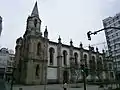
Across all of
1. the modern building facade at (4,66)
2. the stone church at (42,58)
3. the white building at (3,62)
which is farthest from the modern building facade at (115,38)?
the white building at (3,62)

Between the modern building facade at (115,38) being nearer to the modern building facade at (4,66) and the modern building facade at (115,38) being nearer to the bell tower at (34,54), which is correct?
the bell tower at (34,54)

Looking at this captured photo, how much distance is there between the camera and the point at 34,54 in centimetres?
3384

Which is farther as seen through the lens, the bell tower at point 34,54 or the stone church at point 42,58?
the stone church at point 42,58

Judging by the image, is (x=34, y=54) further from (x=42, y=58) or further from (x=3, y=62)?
(x=3, y=62)

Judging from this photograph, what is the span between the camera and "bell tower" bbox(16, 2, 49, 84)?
32.2 m

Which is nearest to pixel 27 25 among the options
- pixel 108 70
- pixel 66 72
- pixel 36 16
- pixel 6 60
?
pixel 36 16

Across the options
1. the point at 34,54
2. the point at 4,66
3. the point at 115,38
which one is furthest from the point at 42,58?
the point at 115,38

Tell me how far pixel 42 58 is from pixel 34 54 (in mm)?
2626

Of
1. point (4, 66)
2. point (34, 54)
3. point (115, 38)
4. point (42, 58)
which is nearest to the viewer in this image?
point (34, 54)

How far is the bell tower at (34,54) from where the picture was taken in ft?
106

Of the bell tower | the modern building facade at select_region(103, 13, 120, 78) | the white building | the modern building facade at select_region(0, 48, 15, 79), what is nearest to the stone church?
the bell tower

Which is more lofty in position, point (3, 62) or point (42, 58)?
point (42, 58)

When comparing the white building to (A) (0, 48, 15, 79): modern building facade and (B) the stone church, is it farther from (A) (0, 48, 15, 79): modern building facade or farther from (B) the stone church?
(B) the stone church

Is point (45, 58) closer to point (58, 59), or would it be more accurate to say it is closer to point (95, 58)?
point (58, 59)
